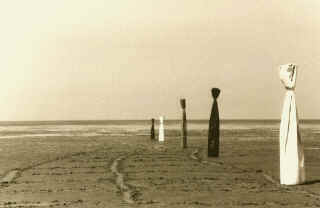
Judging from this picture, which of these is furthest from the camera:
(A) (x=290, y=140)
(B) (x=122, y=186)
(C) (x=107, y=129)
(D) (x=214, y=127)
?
(C) (x=107, y=129)

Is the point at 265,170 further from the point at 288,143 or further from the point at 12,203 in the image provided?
the point at 12,203

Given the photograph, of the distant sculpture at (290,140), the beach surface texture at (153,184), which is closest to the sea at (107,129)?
the beach surface texture at (153,184)

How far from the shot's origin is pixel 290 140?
1369cm

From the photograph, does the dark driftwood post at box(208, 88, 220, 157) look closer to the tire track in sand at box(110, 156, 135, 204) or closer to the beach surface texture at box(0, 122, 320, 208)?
the beach surface texture at box(0, 122, 320, 208)

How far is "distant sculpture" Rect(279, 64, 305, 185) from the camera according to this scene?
44.7 ft

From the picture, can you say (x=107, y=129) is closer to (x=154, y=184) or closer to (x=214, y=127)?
(x=214, y=127)

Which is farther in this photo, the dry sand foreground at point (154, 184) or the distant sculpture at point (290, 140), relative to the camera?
the distant sculpture at point (290, 140)

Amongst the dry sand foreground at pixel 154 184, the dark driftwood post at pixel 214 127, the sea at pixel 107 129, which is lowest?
the sea at pixel 107 129

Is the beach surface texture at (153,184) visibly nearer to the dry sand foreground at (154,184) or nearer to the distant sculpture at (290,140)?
the dry sand foreground at (154,184)

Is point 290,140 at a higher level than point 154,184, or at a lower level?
higher

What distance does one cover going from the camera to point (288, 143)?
13.7 metres

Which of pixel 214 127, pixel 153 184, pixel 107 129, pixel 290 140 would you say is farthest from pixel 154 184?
pixel 107 129

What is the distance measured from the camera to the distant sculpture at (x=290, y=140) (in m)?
13.6

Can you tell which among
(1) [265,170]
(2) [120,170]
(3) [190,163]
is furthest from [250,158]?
(2) [120,170]
